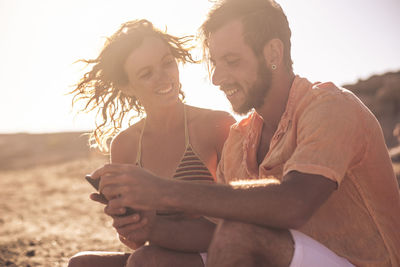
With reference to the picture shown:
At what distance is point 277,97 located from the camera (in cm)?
283

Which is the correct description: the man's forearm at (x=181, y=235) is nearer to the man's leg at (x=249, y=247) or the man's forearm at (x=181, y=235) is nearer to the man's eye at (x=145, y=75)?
the man's leg at (x=249, y=247)

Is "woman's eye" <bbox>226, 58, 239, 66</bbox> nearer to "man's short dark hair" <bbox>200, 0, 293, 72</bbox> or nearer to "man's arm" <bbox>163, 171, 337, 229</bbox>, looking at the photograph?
"man's short dark hair" <bbox>200, 0, 293, 72</bbox>

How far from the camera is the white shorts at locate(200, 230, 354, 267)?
192 cm

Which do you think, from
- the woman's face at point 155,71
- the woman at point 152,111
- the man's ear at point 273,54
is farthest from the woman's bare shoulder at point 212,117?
the man's ear at point 273,54

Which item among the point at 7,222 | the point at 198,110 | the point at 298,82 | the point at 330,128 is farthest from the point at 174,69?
the point at 7,222

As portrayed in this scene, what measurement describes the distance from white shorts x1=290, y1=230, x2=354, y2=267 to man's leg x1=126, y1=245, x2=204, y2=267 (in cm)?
80

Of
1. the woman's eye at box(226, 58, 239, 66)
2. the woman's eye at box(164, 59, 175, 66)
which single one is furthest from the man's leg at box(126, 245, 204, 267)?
the woman's eye at box(164, 59, 175, 66)

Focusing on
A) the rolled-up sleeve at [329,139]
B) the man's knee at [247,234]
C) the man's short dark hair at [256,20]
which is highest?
the man's short dark hair at [256,20]

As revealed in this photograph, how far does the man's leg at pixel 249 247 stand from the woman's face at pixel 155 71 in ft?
5.78

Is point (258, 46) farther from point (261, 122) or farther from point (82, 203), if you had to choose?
point (82, 203)

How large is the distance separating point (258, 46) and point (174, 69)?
93 cm

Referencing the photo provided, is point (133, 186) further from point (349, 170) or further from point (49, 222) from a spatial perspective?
point (49, 222)

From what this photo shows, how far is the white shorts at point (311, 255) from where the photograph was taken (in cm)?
192

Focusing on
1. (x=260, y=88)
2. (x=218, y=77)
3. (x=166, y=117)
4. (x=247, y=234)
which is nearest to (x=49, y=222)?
(x=166, y=117)
